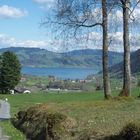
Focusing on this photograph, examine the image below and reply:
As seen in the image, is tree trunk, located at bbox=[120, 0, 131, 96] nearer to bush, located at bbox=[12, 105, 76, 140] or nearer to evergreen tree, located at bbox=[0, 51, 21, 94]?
bush, located at bbox=[12, 105, 76, 140]

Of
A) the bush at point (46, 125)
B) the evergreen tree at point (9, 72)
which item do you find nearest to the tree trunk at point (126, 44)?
the bush at point (46, 125)

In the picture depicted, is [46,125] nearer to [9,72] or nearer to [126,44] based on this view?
[126,44]

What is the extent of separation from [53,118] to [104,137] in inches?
186

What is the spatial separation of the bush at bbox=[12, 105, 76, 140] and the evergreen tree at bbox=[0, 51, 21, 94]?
85319mm

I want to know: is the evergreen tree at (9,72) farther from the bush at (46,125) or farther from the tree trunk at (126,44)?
the bush at (46,125)

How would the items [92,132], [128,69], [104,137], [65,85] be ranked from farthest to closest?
1. [65,85]
2. [128,69]
3. [92,132]
4. [104,137]

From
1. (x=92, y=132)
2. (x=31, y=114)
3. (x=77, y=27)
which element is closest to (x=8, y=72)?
(x=77, y=27)

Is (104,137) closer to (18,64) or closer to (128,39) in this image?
(128,39)

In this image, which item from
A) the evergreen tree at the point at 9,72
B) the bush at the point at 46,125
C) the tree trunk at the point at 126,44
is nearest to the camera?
the bush at the point at 46,125

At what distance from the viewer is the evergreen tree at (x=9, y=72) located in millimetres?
111062

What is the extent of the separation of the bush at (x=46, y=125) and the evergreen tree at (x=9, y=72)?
280 feet

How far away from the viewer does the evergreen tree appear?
111062mm

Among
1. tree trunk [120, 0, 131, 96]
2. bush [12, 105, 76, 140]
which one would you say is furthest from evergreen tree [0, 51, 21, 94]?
bush [12, 105, 76, 140]

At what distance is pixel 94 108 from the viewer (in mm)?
24391
